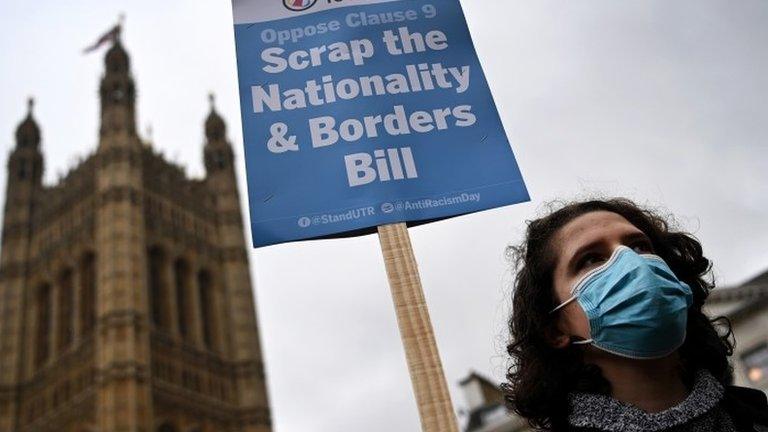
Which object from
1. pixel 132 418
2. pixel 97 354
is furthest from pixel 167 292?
pixel 132 418

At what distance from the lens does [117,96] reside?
154 feet

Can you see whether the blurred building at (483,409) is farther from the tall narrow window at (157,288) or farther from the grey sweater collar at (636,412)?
the grey sweater collar at (636,412)

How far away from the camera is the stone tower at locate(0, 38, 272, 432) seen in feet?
128

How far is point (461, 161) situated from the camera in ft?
13.4

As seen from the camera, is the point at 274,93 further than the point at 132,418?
No

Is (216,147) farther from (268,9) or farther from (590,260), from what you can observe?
(590,260)

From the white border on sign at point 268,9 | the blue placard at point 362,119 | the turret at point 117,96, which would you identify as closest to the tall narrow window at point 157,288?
the turret at point 117,96

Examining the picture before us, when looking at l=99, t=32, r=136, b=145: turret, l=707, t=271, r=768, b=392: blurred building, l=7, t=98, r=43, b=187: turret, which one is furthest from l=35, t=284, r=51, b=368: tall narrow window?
l=707, t=271, r=768, b=392: blurred building

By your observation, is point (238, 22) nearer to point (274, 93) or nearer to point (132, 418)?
point (274, 93)

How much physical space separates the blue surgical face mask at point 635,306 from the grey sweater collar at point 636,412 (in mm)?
141

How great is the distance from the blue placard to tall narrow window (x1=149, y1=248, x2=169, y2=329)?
3927cm

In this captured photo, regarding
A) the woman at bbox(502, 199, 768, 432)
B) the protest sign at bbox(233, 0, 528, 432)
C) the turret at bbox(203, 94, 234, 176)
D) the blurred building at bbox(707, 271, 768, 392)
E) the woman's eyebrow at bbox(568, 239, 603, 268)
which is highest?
the turret at bbox(203, 94, 234, 176)

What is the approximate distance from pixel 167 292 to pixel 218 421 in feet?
23.2

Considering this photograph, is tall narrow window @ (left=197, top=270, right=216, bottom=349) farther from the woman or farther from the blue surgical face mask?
the blue surgical face mask
